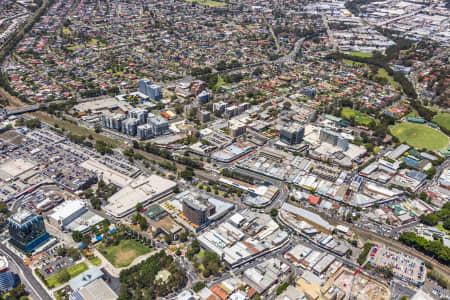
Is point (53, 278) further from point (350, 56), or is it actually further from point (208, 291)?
point (350, 56)

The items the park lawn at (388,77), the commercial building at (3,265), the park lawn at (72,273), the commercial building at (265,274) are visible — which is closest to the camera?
the park lawn at (72,273)

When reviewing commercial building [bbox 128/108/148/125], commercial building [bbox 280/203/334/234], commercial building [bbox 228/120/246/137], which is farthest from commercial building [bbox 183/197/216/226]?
commercial building [bbox 128/108/148/125]

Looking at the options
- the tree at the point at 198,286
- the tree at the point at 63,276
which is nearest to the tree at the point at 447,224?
the tree at the point at 198,286

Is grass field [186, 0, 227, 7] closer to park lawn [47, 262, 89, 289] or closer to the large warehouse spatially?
the large warehouse

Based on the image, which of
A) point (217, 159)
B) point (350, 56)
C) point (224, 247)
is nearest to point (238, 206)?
point (224, 247)

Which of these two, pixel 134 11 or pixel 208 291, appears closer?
pixel 208 291

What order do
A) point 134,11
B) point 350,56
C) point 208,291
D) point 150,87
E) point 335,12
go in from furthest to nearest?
1. point 335,12
2. point 134,11
3. point 350,56
4. point 150,87
5. point 208,291

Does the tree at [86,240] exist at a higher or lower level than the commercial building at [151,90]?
lower

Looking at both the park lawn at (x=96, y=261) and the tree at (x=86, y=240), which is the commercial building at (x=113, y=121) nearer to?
the tree at (x=86, y=240)
